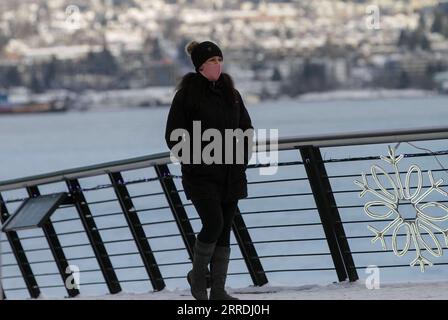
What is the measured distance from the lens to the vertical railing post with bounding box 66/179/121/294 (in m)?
9.87

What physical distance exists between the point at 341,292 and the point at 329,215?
2.14 feet

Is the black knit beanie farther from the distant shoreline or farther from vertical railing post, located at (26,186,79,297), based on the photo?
the distant shoreline

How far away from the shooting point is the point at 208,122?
724 centimetres

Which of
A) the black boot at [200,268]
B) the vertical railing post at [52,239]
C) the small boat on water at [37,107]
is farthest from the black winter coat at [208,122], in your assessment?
the small boat on water at [37,107]

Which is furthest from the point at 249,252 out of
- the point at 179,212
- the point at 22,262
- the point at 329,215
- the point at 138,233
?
the point at 22,262

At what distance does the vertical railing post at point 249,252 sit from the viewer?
29.3 ft

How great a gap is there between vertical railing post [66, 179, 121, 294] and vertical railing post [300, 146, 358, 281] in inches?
76.2

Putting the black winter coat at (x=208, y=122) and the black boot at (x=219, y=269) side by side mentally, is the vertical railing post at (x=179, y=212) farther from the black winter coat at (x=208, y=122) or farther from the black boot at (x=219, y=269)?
the black winter coat at (x=208, y=122)

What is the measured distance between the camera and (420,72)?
94.6m

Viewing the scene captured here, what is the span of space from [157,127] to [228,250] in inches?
3667

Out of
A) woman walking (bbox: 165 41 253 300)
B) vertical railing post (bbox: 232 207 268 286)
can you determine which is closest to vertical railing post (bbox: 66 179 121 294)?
vertical railing post (bbox: 232 207 268 286)

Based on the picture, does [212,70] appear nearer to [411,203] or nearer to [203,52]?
[203,52]
